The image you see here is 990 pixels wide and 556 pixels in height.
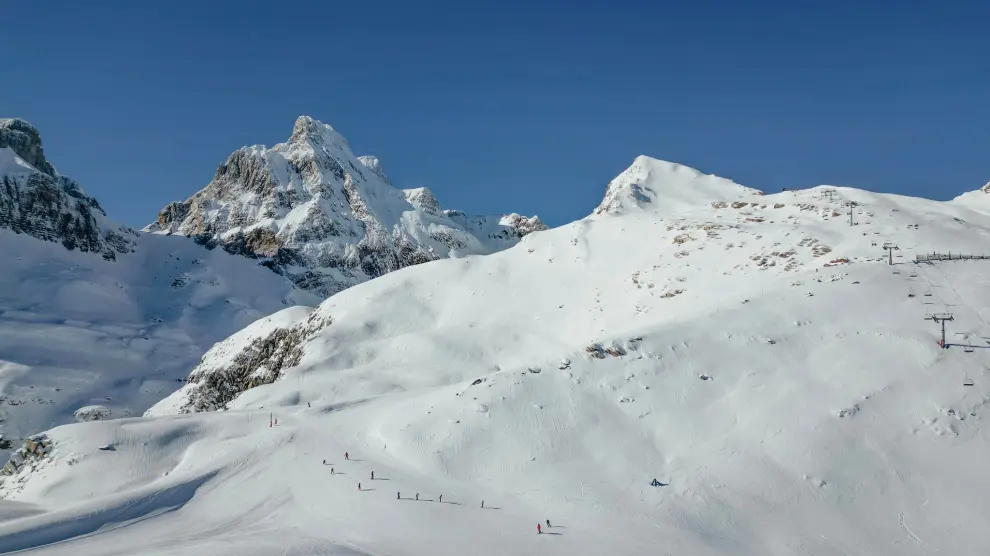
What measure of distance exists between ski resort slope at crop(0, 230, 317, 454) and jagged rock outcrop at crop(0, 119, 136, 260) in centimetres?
293

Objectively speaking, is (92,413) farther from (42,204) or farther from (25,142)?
(25,142)

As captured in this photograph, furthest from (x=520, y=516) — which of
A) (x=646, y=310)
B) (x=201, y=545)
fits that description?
(x=646, y=310)

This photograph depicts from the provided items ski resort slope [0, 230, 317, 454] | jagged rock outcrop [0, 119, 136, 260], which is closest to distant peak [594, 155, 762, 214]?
ski resort slope [0, 230, 317, 454]

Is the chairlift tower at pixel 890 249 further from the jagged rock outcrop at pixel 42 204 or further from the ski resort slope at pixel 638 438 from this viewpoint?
the jagged rock outcrop at pixel 42 204

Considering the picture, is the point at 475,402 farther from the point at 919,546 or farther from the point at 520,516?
the point at 919,546

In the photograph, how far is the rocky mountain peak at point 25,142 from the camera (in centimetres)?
15912

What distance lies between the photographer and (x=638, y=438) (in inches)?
1811

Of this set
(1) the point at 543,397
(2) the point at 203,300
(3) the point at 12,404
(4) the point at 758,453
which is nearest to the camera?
(4) the point at 758,453

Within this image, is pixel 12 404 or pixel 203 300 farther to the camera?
pixel 203 300

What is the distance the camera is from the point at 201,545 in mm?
34281

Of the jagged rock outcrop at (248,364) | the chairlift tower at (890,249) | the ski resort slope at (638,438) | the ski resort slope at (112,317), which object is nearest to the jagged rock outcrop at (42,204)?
the ski resort slope at (112,317)

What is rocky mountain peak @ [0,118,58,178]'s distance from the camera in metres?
159

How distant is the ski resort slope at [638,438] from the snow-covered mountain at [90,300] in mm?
44708

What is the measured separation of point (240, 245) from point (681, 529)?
164 meters
